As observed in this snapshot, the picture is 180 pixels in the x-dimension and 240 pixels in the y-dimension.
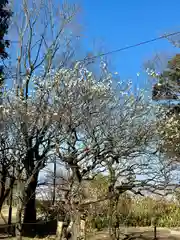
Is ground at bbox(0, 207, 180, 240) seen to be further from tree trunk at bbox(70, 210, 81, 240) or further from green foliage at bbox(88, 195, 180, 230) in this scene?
tree trunk at bbox(70, 210, 81, 240)

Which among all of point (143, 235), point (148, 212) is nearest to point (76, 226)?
point (143, 235)

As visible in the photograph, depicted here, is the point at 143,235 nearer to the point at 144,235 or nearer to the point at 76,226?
the point at 144,235

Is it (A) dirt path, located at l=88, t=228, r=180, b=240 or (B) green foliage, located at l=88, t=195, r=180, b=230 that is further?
(B) green foliage, located at l=88, t=195, r=180, b=230

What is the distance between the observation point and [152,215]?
15375 mm

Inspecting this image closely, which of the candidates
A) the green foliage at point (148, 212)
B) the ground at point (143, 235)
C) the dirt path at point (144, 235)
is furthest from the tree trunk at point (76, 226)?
the green foliage at point (148, 212)

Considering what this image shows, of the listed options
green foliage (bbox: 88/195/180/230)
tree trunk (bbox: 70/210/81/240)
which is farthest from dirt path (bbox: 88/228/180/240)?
tree trunk (bbox: 70/210/81/240)

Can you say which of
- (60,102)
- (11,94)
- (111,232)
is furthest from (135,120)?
(11,94)

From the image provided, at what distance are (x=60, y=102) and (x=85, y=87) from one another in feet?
2.66

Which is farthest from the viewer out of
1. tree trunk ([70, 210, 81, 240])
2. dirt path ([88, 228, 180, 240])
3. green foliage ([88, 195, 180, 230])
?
green foliage ([88, 195, 180, 230])

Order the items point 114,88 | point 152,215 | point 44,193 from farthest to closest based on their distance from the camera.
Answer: point 152,215 → point 44,193 → point 114,88

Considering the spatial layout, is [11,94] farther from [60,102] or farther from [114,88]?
[114,88]

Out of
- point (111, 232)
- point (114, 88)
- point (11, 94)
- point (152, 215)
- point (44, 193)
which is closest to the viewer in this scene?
point (111, 232)

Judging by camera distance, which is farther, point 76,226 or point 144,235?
point 144,235

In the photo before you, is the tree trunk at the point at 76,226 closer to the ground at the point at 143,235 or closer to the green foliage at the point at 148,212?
the ground at the point at 143,235
